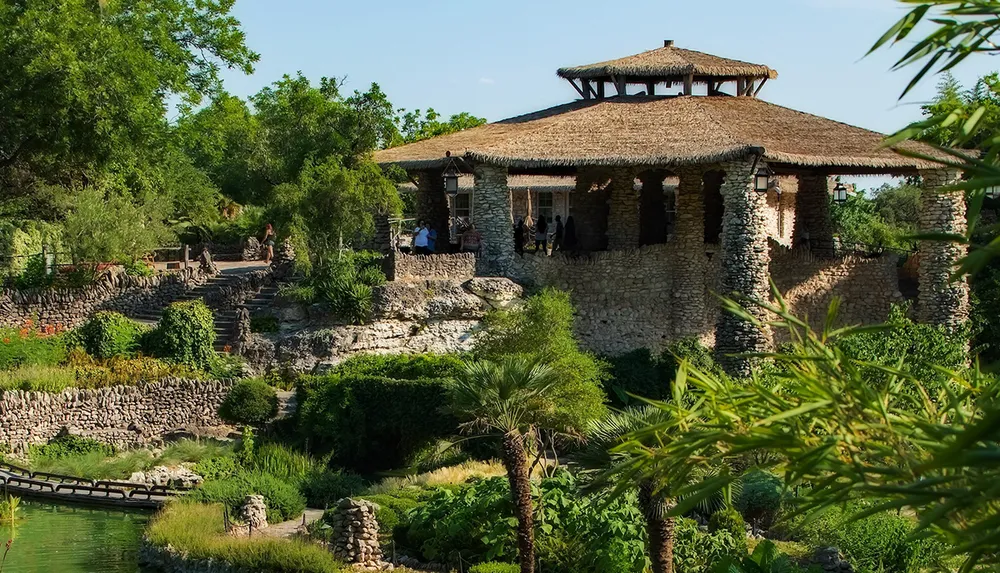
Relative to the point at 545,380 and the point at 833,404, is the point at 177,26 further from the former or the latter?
the point at 833,404

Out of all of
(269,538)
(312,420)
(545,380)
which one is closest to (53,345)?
(312,420)

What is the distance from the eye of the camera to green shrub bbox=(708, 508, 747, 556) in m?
20.2

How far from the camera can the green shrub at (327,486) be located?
25.7 m

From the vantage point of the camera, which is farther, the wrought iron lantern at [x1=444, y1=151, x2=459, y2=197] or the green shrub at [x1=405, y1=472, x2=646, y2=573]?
the wrought iron lantern at [x1=444, y1=151, x2=459, y2=197]

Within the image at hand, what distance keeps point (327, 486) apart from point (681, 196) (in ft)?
39.2

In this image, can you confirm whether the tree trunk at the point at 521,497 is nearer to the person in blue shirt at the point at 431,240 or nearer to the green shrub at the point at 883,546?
the green shrub at the point at 883,546

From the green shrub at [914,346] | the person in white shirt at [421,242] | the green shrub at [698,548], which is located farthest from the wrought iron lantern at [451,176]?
the green shrub at [698,548]

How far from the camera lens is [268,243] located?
39.1 metres

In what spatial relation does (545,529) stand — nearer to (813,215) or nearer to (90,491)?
(90,491)

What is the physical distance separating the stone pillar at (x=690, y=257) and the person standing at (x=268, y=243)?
10992 millimetres

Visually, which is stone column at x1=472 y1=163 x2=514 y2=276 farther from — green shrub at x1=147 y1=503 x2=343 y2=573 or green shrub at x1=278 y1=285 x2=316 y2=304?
green shrub at x1=147 y1=503 x2=343 y2=573

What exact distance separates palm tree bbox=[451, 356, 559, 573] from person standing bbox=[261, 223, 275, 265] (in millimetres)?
19335

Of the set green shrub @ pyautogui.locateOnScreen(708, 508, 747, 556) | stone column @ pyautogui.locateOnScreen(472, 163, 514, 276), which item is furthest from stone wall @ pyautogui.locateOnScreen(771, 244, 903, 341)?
green shrub @ pyautogui.locateOnScreen(708, 508, 747, 556)

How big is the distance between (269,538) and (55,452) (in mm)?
8650
